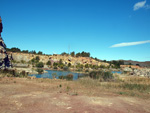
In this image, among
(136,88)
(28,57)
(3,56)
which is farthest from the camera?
(28,57)

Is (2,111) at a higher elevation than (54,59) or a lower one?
lower

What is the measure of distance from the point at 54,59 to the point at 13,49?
38922 mm

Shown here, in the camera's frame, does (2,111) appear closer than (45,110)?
Yes

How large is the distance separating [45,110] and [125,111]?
3.75 meters

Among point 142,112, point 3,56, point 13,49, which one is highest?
point 13,49

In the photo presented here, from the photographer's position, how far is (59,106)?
6.02 meters

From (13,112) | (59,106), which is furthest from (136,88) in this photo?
(13,112)

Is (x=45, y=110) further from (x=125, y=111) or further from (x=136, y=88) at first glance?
(x=136, y=88)

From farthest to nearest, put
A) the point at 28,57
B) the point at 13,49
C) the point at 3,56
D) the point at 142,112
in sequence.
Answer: the point at 13,49, the point at 28,57, the point at 3,56, the point at 142,112

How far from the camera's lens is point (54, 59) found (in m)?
98.2

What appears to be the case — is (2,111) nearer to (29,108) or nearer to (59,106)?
(29,108)

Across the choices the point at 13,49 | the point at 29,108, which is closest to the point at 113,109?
the point at 29,108

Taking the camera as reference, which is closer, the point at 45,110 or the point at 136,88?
the point at 45,110

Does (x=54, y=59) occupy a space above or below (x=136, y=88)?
above
